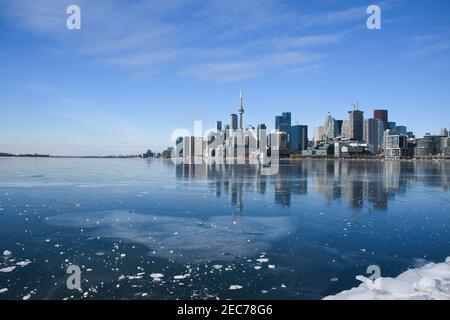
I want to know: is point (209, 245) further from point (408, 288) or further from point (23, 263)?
point (408, 288)

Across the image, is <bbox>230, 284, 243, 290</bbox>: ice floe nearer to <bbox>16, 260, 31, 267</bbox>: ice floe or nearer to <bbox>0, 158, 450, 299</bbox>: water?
A: <bbox>0, 158, 450, 299</bbox>: water

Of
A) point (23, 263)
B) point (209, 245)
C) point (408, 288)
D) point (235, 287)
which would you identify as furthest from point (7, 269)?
point (408, 288)

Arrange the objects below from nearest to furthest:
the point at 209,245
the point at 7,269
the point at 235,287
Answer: the point at 235,287
the point at 7,269
the point at 209,245

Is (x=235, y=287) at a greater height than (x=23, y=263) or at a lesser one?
lesser

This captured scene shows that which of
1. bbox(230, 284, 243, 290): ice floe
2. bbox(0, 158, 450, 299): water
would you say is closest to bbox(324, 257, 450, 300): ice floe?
bbox(0, 158, 450, 299): water

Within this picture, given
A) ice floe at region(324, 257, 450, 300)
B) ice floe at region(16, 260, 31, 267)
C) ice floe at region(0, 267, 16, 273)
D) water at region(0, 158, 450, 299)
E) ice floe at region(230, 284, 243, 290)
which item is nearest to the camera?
ice floe at region(324, 257, 450, 300)

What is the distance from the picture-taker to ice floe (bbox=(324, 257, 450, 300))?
29.3 feet

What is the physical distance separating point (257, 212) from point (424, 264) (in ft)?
35.0

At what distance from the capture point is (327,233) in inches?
623

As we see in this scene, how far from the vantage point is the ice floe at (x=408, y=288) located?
29.3 feet

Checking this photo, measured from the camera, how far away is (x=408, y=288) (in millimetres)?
9414
